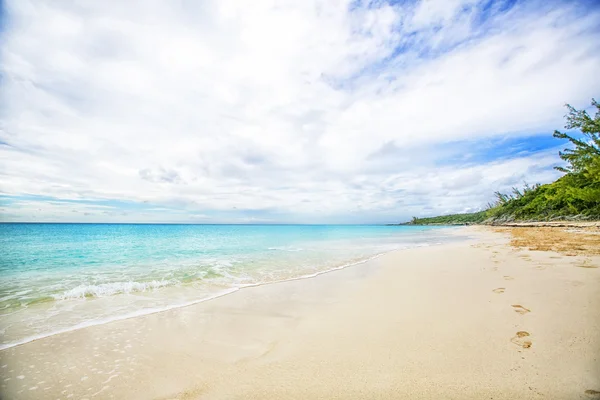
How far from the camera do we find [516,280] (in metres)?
7.00

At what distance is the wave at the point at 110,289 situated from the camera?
7.58m

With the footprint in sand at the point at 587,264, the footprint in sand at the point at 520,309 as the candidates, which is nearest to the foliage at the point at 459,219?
the footprint in sand at the point at 587,264

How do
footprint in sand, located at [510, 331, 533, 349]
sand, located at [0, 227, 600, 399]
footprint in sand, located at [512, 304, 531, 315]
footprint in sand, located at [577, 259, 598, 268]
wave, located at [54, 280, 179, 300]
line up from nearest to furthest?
sand, located at [0, 227, 600, 399]
footprint in sand, located at [510, 331, 533, 349]
footprint in sand, located at [512, 304, 531, 315]
wave, located at [54, 280, 179, 300]
footprint in sand, located at [577, 259, 598, 268]

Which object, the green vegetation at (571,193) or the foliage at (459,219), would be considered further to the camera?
the foliage at (459,219)

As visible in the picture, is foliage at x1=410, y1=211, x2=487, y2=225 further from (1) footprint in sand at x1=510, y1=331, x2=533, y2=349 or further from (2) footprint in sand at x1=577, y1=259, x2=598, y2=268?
(1) footprint in sand at x1=510, y1=331, x2=533, y2=349

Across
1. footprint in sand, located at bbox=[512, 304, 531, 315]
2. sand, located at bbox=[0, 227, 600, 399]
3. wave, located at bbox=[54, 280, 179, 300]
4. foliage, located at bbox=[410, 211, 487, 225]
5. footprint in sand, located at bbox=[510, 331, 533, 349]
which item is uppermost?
foliage, located at bbox=[410, 211, 487, 225]

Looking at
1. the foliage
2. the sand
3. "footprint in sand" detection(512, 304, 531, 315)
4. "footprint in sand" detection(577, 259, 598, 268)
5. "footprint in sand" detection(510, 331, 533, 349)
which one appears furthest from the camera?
the foliage

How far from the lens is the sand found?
2816 mm

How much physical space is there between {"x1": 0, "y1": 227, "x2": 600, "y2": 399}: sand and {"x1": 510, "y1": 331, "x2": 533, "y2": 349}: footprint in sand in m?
0.02

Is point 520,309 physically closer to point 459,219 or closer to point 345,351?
point 345,351

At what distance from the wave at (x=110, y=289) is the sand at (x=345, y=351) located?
3251mm

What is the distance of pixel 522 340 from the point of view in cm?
357

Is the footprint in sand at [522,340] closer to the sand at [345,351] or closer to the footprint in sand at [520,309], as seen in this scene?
the sand at [345,351]

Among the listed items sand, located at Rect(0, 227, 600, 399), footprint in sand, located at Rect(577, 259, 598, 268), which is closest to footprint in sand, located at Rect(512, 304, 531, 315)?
sand, located at Rect(0, 227, 600, 399)
